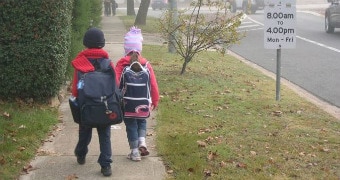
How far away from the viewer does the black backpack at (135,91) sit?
19.9 feet

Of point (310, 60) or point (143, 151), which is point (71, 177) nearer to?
point (143, 151)

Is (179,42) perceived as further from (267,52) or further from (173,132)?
(267,52)

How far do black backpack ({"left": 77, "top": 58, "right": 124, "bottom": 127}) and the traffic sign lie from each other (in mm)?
4341

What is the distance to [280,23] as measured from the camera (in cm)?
923

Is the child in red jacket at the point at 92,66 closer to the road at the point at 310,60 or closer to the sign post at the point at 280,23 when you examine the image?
the sign post at the point at 280,23

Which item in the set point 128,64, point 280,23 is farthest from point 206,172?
point 280,23

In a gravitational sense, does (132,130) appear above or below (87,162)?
above

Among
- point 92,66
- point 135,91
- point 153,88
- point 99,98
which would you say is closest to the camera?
point 99,98

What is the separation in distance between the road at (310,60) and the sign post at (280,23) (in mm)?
1549

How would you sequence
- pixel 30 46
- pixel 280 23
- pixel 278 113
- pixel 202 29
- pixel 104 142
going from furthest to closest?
pixel 202 29 < pixel 280 23 < pixel 278 113 < pixel 30 46 < pixel 104 142

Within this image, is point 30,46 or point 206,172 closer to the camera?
point 206,172

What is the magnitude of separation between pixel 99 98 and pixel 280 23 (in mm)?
4625

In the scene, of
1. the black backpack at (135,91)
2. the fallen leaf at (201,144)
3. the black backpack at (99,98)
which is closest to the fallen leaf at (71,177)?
the black backpack at (99,98)

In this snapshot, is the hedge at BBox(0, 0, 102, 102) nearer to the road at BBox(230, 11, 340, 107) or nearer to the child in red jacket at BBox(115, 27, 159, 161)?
the child in red jacket at BBox(115, 27, 159, 161)
